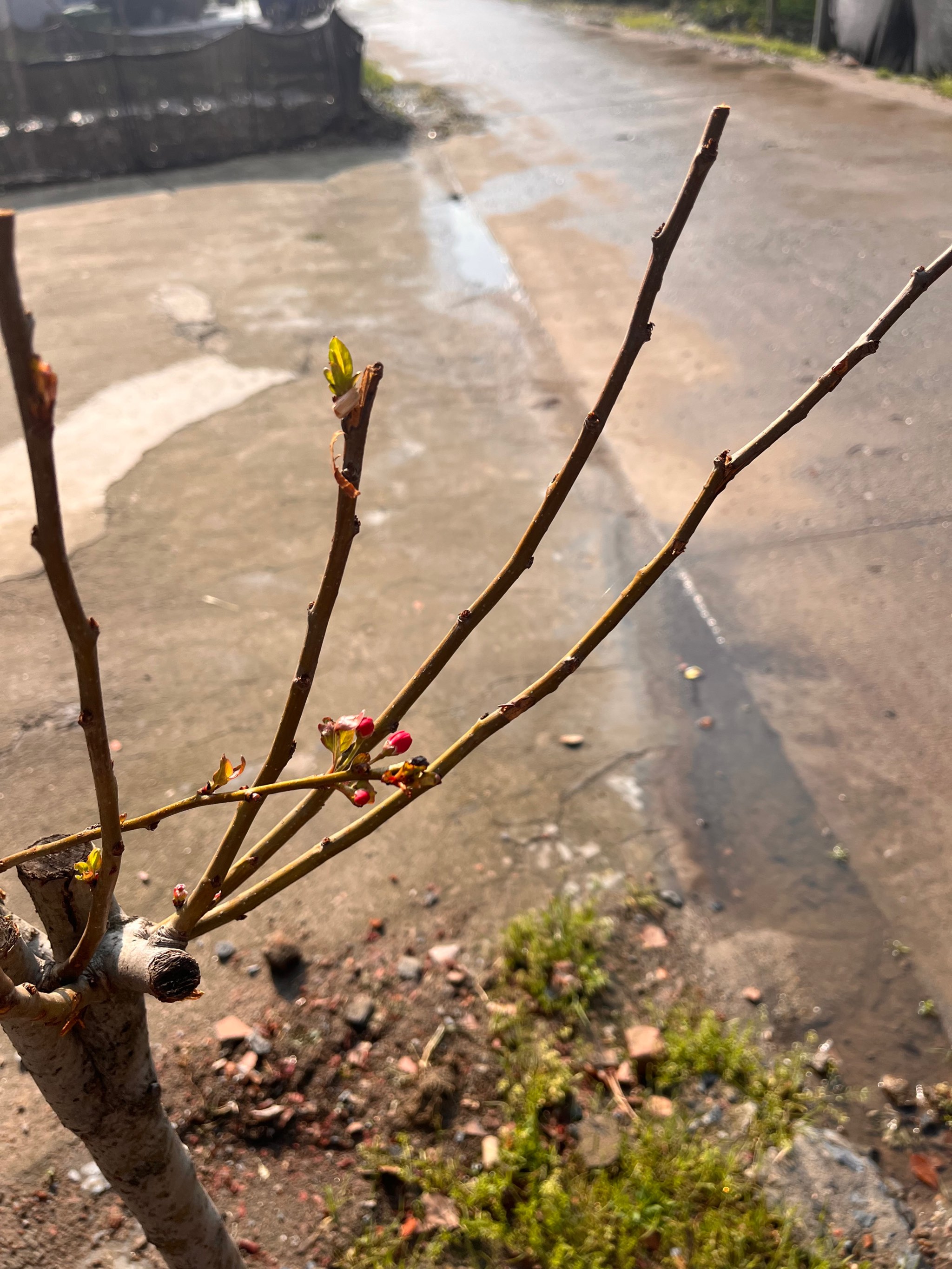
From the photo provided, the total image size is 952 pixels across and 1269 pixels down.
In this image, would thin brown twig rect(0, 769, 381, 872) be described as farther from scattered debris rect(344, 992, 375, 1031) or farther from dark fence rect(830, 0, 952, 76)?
dark fence rect(830, 0, 952, 76)

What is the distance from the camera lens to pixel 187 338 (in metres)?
6.39

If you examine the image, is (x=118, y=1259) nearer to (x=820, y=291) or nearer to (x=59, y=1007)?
(x=59, y=1007)

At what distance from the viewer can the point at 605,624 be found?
1.06 meters

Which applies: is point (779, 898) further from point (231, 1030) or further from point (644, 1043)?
point (231, 1030)

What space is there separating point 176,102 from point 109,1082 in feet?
39.9

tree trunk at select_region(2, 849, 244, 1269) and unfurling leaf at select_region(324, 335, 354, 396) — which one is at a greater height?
unfurling leaf at select_region(324, 335, 354, 396)

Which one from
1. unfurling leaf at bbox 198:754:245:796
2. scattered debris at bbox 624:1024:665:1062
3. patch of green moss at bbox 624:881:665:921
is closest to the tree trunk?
unfurling leaf at bbox 198:754:245:796

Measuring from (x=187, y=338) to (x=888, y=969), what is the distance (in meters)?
5.73

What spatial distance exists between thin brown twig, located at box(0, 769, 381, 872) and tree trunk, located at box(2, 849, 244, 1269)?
0.17m

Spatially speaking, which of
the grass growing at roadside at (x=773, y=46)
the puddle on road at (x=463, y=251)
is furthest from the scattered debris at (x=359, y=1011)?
the grass growing at roadside at (x=773, y=46)

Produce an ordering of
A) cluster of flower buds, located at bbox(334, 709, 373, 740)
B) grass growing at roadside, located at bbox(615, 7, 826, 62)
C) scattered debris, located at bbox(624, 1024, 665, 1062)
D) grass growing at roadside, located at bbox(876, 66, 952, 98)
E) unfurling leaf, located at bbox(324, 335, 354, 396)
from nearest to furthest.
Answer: unfurling leaf, located at bbox(324, 335, 354, 396)
cluster of flower buds, located at bbox(334, 709, 373, 740)
scattered debris, located at bbox(624, 1024, 665, 1062)
grass growing at roadside, located at bbox(876, 66, 952, 98)
grass growing at roadside, located at bbox(615, 7, 826, 62)

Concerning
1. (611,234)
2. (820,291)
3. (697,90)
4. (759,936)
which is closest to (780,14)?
(697,90)

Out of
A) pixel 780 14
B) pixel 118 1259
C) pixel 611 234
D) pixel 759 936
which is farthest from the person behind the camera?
pixel 780 14

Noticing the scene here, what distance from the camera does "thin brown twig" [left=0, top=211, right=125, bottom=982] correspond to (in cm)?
56
